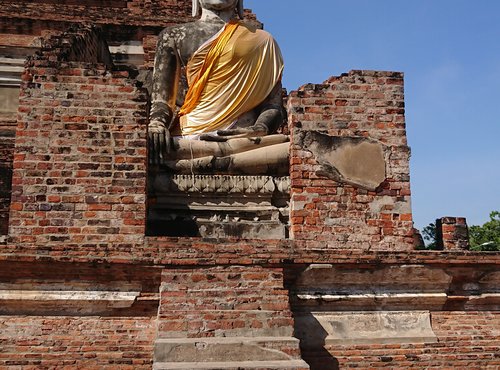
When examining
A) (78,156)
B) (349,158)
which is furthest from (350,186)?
(78,156)

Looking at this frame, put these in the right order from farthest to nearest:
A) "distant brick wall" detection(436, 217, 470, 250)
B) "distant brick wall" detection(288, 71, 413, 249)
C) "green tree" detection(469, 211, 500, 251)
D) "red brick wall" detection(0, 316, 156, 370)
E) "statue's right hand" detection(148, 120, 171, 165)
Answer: "green tree" detection(469, 211, 500, 251) → "distant brick wall" detection(436, 217, 470, 250) → "statue's right hand" detection(148, 120, 171, 165) → "distant brick wall" detection(288, 71, 413, 249) → "red brick wall" detection(0, 316, 156, 370)

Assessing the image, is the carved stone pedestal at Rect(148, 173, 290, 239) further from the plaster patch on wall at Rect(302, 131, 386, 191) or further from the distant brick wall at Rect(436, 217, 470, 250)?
the distant brick wall at Rect(436, 217, 470, 250)

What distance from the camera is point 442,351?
17.5 ft

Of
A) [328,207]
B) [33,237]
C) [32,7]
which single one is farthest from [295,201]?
[32,7]

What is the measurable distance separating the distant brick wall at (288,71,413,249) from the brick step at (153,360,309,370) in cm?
114

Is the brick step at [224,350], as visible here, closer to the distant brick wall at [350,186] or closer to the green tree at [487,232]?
the distant brick wall at [350,186]

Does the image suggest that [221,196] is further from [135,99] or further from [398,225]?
[398,225]

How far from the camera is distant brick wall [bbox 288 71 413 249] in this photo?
218 inches

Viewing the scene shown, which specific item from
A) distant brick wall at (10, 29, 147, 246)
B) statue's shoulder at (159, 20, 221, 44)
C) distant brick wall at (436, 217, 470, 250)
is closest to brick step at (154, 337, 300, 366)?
distant brick wall at (10, 29, 147, 246)

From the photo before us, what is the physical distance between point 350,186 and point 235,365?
1.89m

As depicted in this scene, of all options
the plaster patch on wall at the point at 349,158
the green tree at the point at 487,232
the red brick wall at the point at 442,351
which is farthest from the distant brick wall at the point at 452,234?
the green tree at the point at 487,232

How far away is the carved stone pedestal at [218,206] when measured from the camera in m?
5.62

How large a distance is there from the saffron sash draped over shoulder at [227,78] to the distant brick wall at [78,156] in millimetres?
942

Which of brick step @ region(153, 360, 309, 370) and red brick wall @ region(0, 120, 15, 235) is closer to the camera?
brick step @ region(153, 360, 309, 370)
